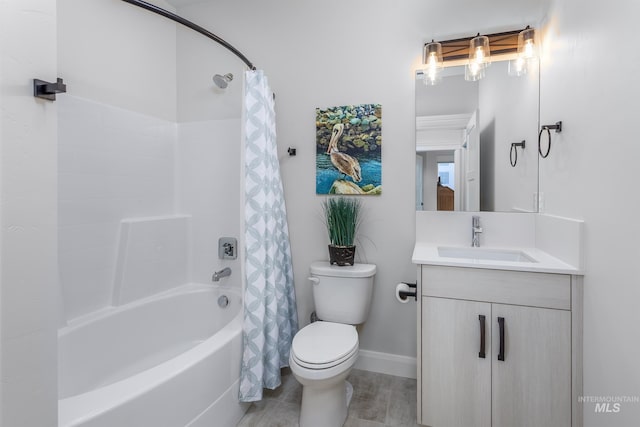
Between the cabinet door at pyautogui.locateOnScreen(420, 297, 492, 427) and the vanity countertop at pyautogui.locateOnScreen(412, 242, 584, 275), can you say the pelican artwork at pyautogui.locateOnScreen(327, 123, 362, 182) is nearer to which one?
the vanity countertop at pyautogui.locateOnScreen(412, 242, 584, 275)

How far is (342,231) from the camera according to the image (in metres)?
1.98

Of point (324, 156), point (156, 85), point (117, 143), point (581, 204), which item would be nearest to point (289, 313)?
point (324, 156)

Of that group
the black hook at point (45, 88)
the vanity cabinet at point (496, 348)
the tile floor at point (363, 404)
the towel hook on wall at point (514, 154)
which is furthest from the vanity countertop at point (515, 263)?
the black hook at point (45, 88)

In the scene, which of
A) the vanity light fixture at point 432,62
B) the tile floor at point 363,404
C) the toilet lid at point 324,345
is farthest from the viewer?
the vanity light fixture at point 432,62

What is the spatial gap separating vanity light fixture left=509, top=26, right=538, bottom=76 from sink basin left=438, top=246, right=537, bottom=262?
3.51ft

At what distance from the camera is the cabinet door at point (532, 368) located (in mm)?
1383

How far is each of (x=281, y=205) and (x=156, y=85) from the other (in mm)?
1299

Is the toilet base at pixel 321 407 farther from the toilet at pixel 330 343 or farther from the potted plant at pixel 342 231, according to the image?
the potted plant at pixel 342 231

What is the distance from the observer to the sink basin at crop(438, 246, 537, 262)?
1846mm

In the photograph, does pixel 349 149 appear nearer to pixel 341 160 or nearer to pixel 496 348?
pixel 341 160

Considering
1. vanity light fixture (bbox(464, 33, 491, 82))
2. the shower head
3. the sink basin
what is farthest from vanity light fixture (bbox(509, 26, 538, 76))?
the shower head

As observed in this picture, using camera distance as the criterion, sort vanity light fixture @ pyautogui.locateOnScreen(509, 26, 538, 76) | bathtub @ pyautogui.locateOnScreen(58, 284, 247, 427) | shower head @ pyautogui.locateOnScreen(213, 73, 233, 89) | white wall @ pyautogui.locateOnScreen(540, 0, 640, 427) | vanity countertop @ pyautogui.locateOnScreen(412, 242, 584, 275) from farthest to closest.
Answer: shower head @ pyautogui.locateOnScreen(213, 73, 233, 89), vanity light fixture @ pyautogui.locateOnScreen(509, 26, 538, 76), vanity countertop @ pyautogui.locateOnScreen(412, 242, 584, 275), bathtub @ pyautogui.locateOnScreen(58, 284, 247, 427), white wall @ pyautogui.locateOnScreen(540, 0, 640, 427)

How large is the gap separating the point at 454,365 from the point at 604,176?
102cm

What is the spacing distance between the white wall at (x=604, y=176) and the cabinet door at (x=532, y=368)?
0.08m
